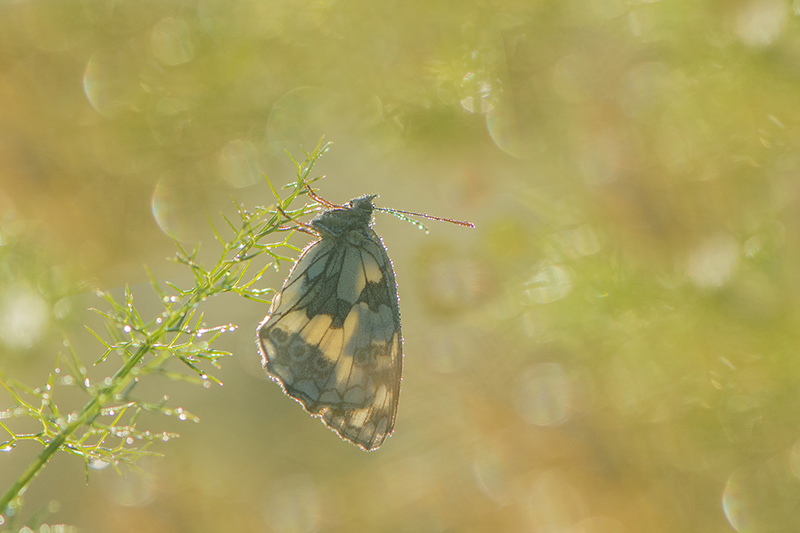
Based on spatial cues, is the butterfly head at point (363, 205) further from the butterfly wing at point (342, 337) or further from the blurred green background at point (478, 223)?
the blurred green background at point (478, 223)

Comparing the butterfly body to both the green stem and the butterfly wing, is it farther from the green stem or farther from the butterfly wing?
the green stem

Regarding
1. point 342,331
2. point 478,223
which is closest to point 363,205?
point 342,331

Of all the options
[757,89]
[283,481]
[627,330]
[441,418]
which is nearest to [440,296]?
[441,418]

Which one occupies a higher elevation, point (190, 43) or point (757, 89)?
point (190, 43)

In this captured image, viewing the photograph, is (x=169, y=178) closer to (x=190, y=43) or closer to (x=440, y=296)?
(x=190, y=43)

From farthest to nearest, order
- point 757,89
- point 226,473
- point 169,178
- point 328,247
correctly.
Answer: point 226,473
point 169,178
point 757,89
point 328,247

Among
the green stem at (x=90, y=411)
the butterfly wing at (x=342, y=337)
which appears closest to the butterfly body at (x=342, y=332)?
the butterfly wing at (x=342, y=337)

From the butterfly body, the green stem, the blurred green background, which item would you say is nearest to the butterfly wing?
the butterfly body

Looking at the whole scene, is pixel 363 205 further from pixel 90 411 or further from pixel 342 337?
pixel 90 411
